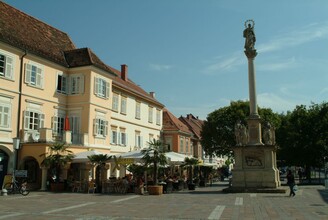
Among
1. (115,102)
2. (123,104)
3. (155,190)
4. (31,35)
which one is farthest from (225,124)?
(31,35)

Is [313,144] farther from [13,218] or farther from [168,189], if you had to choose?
[13,218]

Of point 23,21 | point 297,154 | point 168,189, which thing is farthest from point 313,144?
point 23,21

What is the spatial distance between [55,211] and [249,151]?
1514 centimetres

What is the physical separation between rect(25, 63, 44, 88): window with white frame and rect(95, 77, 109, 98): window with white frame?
5.03 meters

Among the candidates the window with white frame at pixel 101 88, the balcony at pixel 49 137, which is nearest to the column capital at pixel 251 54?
the window with white frame at pixel 101 88

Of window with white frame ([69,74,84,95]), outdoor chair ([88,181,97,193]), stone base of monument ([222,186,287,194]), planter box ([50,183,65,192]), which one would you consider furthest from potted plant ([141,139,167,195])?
window with white frame ([69,74,84,95])

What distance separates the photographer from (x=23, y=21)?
3266 centimetres

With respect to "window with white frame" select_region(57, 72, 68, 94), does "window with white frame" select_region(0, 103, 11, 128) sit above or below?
below

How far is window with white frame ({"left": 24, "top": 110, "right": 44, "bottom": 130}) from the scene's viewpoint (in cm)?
2829

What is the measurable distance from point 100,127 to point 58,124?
12.7 ft

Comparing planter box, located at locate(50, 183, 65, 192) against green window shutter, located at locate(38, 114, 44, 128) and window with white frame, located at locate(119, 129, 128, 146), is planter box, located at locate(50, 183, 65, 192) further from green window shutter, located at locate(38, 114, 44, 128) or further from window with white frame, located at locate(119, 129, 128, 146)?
window with white frame, located at locate(119, 129, 128, 146)

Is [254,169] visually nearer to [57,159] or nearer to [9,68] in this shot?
[57,159]

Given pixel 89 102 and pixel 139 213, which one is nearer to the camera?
pixel 139 213

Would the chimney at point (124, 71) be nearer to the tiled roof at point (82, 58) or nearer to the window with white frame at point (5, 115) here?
the tiled roof at point (82, 58)
